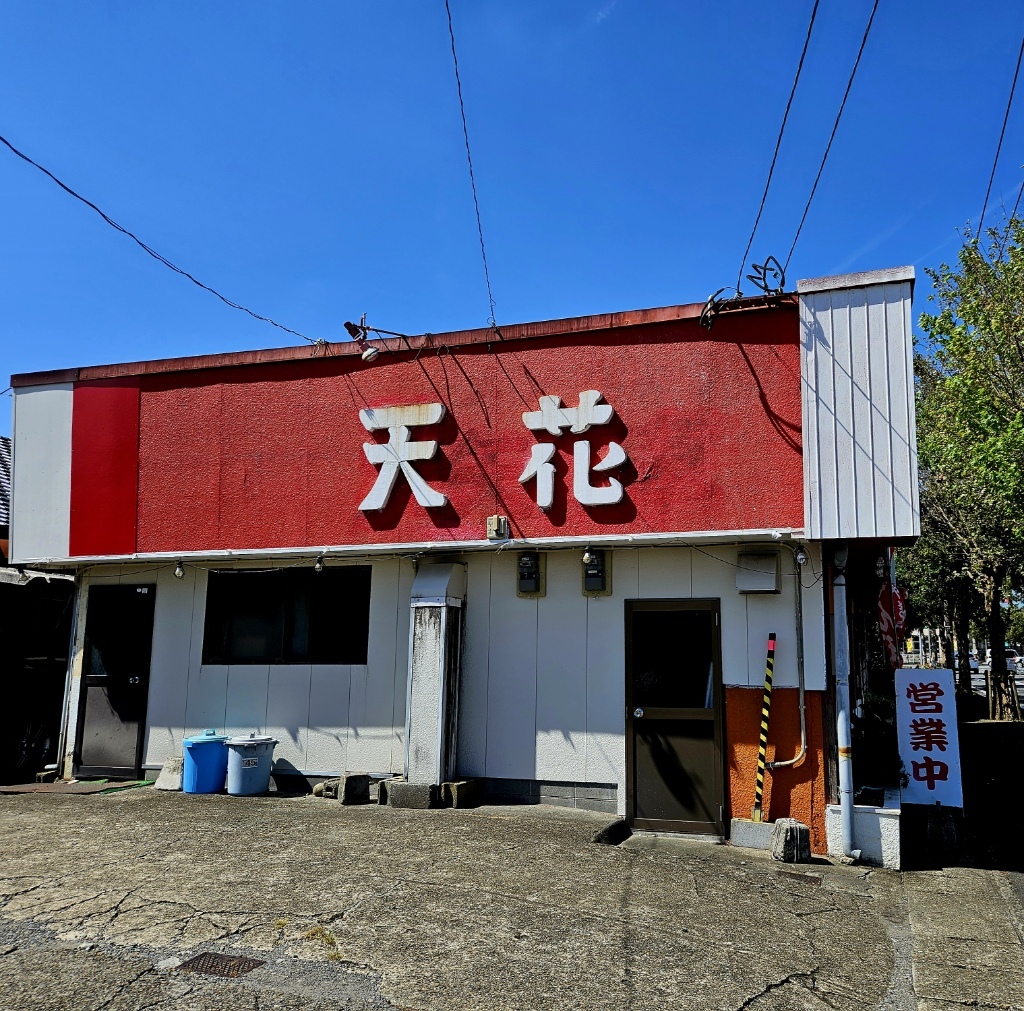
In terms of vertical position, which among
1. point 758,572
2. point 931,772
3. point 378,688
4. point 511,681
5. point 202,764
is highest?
point 758,572

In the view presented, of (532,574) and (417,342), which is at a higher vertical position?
(417,342)

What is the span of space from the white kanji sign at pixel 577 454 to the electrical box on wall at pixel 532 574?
23.7 inches

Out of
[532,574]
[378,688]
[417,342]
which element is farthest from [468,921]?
[417,342]

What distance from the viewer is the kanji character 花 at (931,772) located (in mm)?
9344

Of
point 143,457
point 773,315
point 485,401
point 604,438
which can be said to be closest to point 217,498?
point 143,457

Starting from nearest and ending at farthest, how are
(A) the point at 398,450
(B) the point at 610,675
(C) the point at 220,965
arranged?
(C) the point at 220,965 → (B) the point at 610,675 → (A) the point at 398,450

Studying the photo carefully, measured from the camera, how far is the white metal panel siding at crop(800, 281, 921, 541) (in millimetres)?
8766

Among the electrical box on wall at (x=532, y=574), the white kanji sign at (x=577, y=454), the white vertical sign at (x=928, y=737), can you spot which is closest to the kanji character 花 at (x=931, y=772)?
the white vertical sign at (x=928, y=737)

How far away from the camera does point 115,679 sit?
11.9 metres

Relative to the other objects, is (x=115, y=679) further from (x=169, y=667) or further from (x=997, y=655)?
(x=997, y=655)

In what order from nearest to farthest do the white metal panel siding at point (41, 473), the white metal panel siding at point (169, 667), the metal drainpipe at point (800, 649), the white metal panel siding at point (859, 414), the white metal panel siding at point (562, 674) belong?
the white metal panel siding at point (859, 414) < the metal drainpipe at point (800, 649) < the white metal panel siding at point (562, 674) < the white metal panel siding at point (169, 667) < the white metal panel siding at point (41, 473)

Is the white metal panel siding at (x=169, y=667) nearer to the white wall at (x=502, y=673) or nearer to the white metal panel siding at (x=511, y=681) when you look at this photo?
the white wall at (x=502, y=673)

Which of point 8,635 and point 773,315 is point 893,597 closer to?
point 773,315

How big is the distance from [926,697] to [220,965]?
296 inches
